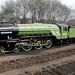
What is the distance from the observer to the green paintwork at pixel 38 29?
10384mm

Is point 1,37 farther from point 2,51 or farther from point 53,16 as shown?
point 53,16

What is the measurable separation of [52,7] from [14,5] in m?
13.7

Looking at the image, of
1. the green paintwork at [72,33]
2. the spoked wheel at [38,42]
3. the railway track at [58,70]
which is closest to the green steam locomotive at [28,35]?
the spoked wheel at [38,42]

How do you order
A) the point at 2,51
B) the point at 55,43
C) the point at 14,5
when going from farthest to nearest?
the point at 14,5 → the point at 55,43 → the point at 2,51

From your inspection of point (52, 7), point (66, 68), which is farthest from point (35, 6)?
point (66, 68)

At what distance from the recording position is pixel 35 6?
34.1 metres

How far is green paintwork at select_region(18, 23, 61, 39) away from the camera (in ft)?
34.1

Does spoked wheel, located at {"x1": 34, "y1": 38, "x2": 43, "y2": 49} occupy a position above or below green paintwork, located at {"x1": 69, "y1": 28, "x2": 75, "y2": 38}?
below

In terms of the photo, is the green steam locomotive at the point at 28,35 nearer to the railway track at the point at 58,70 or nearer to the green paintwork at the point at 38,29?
the green paintwork at the point at 38,29

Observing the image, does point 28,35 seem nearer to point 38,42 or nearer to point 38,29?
point 38,29

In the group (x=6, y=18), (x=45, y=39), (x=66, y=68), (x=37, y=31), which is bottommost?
(x=66, y=68)

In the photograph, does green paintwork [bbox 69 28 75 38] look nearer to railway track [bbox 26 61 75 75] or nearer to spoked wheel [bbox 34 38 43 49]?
spoked wheel [bbox 34 38 43 49]

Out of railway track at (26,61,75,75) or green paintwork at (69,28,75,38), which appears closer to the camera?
railway track at (26,61,75,75)

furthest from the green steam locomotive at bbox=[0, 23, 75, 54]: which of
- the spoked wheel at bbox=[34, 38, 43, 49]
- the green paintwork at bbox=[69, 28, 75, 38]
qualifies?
the green paintwork at bbox=[69, 28, 75, 38]
